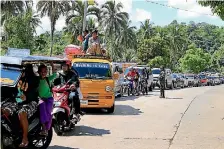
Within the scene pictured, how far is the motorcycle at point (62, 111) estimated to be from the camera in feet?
30.2

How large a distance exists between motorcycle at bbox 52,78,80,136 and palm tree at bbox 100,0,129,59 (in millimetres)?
48133

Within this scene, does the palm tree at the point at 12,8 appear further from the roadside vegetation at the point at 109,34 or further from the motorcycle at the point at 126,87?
the motorcycle at the point at 126,87

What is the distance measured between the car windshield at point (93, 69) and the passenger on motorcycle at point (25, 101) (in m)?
7.11

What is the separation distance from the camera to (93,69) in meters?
14.9

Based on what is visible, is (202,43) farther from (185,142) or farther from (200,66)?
(185,142)

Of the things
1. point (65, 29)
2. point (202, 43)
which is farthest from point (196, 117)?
point (202, 43)

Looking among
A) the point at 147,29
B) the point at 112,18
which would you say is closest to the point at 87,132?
the point at 112,18

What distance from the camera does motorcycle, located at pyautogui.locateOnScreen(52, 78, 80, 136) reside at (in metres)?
9.20

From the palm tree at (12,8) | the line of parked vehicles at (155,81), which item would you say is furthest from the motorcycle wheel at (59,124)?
the palm tree at (12,8)

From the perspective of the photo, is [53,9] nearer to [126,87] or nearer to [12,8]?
[12,8]

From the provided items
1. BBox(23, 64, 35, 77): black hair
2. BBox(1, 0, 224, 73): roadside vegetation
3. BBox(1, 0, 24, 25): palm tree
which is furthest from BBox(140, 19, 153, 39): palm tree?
BBox(23, 64, 35, 77): black hair

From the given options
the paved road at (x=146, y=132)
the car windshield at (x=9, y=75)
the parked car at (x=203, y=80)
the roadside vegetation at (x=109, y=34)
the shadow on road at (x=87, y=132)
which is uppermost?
the roadside vegetation at (x=109, y=34)

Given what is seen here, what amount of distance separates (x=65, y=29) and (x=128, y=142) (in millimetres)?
49251

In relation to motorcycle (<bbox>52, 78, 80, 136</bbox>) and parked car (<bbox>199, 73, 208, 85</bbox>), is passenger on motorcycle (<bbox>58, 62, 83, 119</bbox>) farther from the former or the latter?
parked car (<bbox>199, 73, 208, 85</bbox>)
